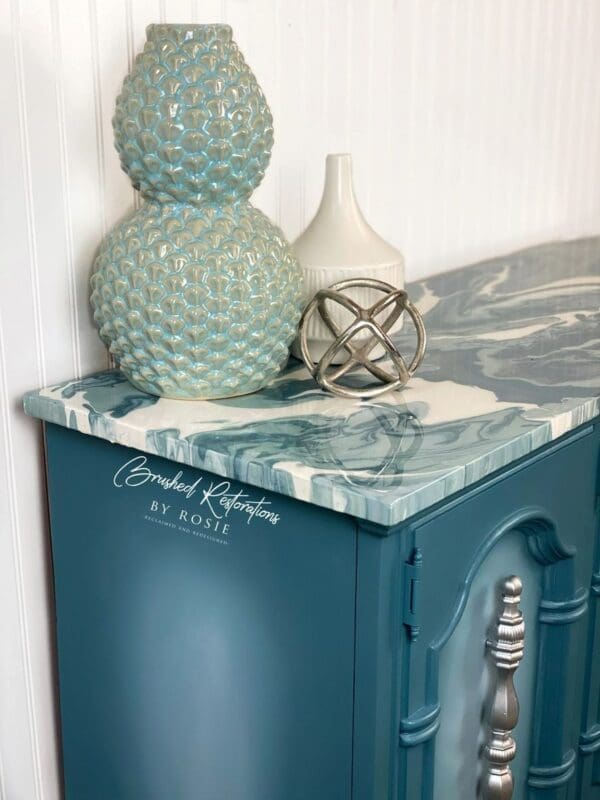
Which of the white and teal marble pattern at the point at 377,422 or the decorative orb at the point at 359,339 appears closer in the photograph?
the white and teal marble pattern at the point at 377,422

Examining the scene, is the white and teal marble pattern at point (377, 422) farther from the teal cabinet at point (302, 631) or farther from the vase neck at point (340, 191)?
the vase neck at point (340, 191)

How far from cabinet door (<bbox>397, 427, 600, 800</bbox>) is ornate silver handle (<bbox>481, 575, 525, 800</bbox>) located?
0.02m

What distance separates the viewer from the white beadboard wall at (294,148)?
1150mm

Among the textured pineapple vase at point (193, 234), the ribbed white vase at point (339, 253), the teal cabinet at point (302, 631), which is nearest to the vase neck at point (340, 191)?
the ribbed white vase at point (339, 253)

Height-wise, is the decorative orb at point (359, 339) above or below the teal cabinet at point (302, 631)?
above

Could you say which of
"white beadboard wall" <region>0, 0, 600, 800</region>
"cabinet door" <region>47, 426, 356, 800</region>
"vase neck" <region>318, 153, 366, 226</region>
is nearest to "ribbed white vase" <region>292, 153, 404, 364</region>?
"vase neck" <region>318, 153, 366, 226</region>

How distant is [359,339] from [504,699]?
418 millimetres

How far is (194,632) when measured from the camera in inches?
43.3

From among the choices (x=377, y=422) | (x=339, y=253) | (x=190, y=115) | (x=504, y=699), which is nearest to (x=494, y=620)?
(x=504, y=699)

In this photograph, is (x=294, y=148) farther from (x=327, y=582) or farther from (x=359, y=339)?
(x=327, y=582)

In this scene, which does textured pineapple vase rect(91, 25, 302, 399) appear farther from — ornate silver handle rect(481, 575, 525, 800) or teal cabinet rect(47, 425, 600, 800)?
ornate silver handle rect(481, 575, 525, 800)

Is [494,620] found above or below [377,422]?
below

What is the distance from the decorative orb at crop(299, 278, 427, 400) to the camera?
1146 millimetres

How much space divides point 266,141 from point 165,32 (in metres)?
0.14
